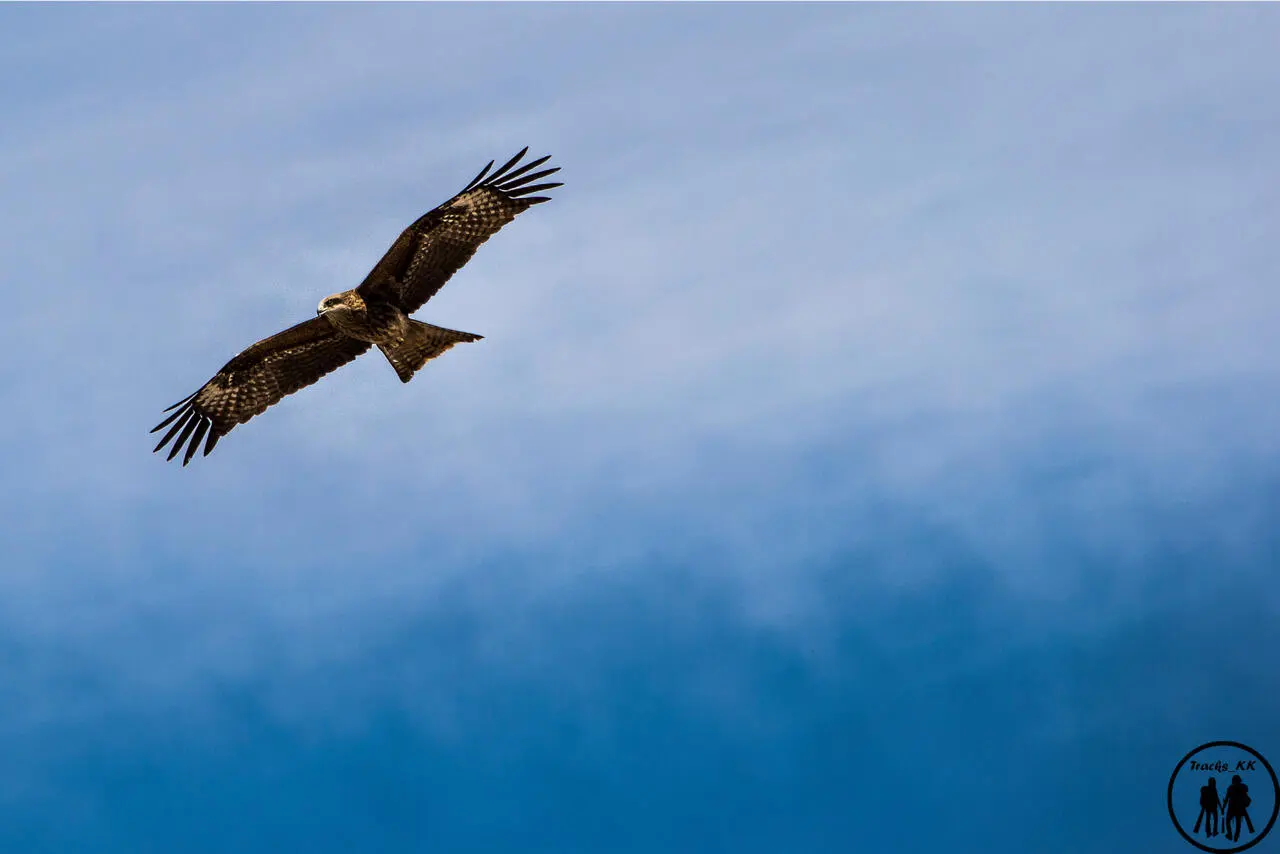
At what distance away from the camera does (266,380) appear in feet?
92.3

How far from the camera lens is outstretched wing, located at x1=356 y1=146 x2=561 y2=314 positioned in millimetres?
26594

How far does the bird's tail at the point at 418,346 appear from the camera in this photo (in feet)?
88.4

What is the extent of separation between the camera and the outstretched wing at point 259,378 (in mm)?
27641

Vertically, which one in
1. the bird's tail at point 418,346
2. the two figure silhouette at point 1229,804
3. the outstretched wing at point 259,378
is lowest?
the two figure silhouette at point 1229,804

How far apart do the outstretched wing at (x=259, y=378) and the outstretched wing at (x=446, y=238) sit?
3.45 feet

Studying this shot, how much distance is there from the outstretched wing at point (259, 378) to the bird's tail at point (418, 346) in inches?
19.5

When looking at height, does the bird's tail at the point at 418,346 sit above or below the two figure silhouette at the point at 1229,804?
above

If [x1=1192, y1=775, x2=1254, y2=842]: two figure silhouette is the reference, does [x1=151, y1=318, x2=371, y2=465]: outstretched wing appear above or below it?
above

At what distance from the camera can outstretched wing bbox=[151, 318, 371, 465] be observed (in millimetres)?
27641

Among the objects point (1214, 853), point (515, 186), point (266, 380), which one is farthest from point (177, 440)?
point (1214, 853)

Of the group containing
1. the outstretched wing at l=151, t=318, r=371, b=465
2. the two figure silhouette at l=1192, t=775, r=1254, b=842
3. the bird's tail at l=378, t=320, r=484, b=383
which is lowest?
the two figure silhouette at l=1192, t=775, r=1254, b=842

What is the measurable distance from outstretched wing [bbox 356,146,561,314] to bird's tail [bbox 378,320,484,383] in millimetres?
297

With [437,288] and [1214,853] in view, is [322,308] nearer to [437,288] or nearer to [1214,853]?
[437,288]

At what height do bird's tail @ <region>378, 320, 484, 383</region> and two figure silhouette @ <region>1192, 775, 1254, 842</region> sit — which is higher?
bird's tail @ <region>378, 320, 484, 383</region>
